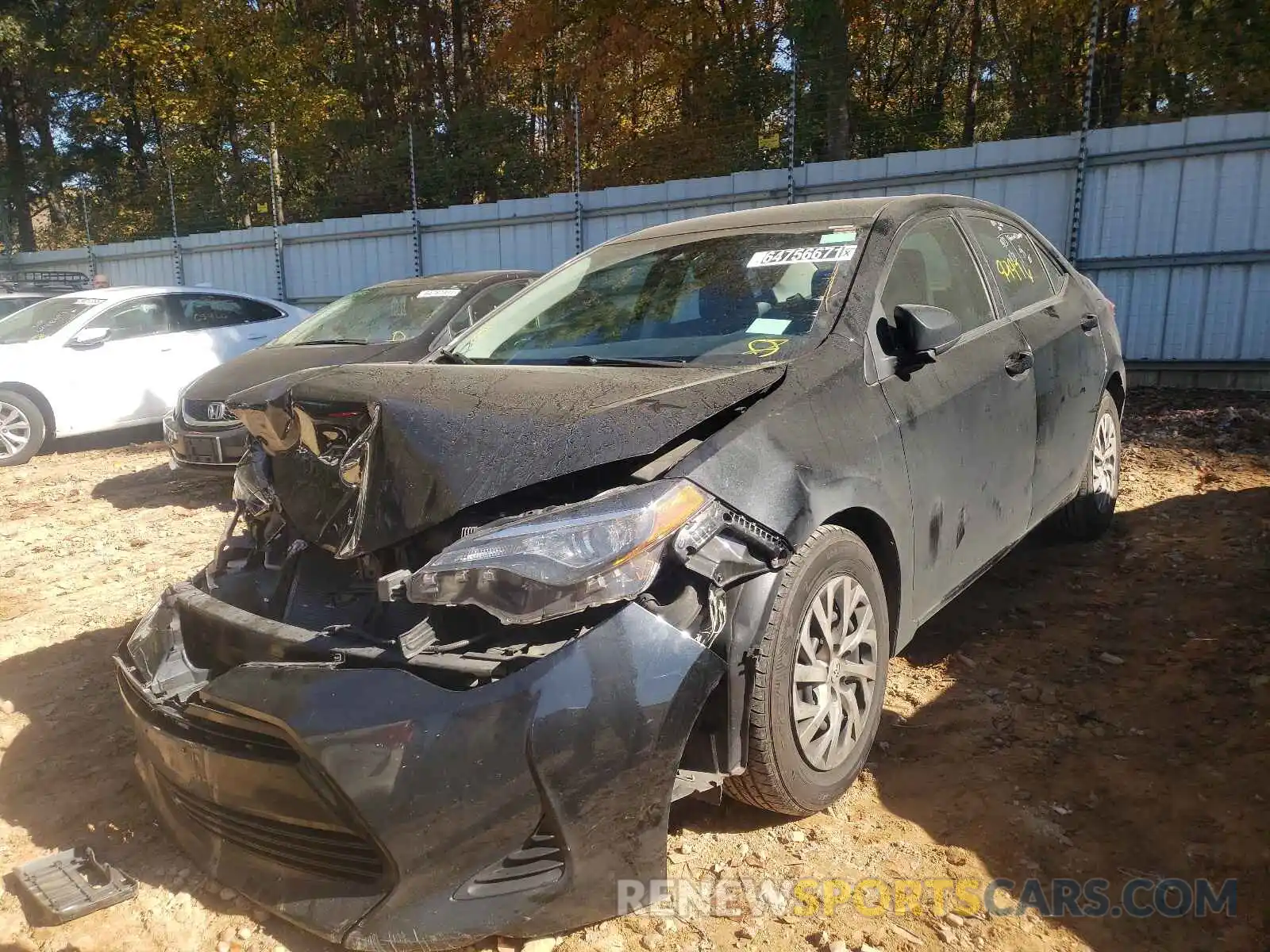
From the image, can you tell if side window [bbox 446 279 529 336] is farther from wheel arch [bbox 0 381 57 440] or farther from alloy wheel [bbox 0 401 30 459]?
alloy wheel [bbox 0 401 30 459]

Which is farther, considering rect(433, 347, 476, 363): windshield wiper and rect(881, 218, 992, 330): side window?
rect(433, 347, 476, 363): windshield wiper

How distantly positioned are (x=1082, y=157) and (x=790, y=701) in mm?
7544

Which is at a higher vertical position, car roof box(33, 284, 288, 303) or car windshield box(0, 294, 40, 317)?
car roof box(33, 284, 288, 303)

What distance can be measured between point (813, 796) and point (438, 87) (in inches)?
885

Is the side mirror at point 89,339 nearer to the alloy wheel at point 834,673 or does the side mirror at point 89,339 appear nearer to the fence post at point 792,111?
the fence post at point 792,111

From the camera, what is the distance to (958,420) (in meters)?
3.03

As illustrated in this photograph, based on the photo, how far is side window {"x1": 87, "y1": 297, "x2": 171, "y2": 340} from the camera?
890 cm

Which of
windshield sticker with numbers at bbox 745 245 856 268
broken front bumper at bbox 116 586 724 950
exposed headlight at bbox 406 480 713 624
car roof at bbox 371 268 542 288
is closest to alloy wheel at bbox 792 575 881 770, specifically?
broken front bumper at bbox 116 586 724 950

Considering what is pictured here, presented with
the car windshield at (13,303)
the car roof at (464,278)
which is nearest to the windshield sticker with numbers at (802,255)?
the car roof at (464,278)

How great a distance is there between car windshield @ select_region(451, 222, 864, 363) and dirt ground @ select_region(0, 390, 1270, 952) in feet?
4.42

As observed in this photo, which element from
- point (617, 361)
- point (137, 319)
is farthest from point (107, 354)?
point (617, 361)

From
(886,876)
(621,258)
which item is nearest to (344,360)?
(621,258)

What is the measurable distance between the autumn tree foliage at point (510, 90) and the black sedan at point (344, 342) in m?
4.57

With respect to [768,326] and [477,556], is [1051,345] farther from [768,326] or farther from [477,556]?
[477,556]
